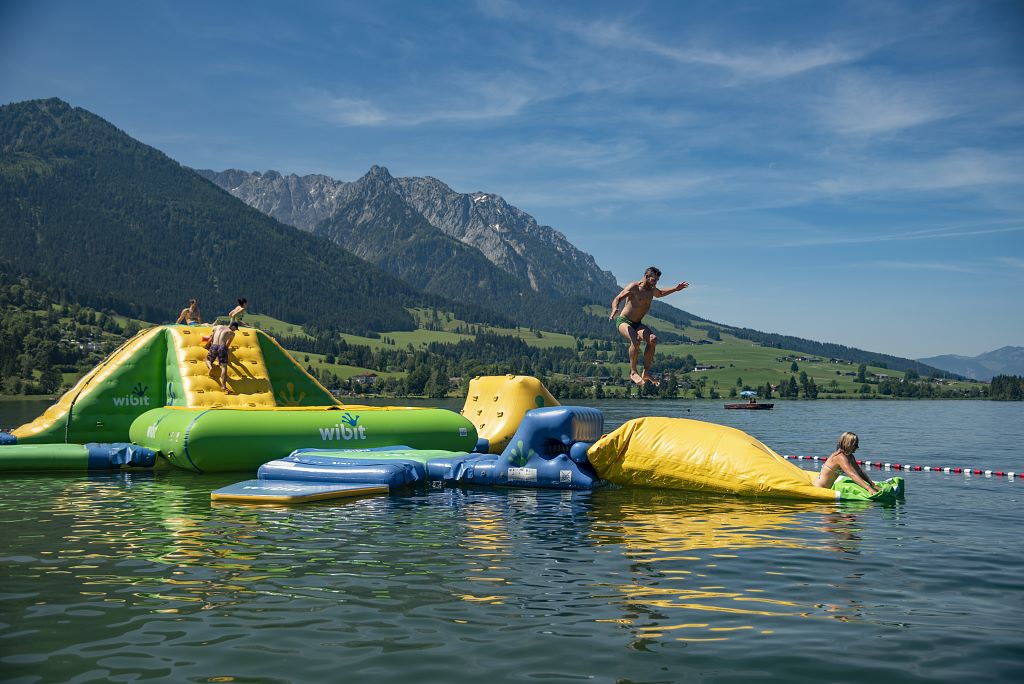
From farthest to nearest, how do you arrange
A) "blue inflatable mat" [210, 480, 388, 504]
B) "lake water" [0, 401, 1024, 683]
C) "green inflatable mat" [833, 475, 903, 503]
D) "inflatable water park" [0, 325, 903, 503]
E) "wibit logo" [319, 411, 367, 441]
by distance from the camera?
"wibit logo" [319, 411, 367, 441], "inflatable water park" [0, 325, 903, 503], "green inflatable mat" [833, 475, 903, 503], "blue inflatable mat" [210, 480, 388, 504], "lake water" [0, 401, 1024, 683]

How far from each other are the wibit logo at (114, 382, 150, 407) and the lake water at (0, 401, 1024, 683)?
1038 cm

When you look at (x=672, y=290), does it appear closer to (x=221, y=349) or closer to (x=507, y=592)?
(x=507, y=592)

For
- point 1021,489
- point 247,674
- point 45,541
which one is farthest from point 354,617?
point 1021,489

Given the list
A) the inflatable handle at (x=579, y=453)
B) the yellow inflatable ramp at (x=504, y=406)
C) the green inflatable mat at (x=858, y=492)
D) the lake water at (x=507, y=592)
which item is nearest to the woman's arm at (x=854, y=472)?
the green inflatable mat at (x=858, y=492)

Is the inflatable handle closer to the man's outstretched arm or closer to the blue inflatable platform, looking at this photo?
the blue inflatable platform

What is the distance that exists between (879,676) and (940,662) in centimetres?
95

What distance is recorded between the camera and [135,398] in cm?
3127

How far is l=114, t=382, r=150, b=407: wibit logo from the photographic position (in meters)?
31.0

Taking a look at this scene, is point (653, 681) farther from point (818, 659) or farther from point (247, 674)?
point (247, 674)

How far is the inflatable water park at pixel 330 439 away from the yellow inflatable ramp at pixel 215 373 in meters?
0.05

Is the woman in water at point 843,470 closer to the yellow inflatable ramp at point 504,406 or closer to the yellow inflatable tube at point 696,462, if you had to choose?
the yellow inflatable tube at point 696,462

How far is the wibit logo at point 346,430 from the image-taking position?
28156 millimetres

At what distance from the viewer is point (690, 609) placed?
34.0 feet

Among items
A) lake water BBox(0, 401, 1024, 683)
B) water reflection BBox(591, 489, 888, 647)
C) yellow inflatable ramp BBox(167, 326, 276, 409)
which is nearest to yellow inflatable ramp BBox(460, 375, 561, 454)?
yellow inflatable ramp BBox(167, 326, 276, 409)
